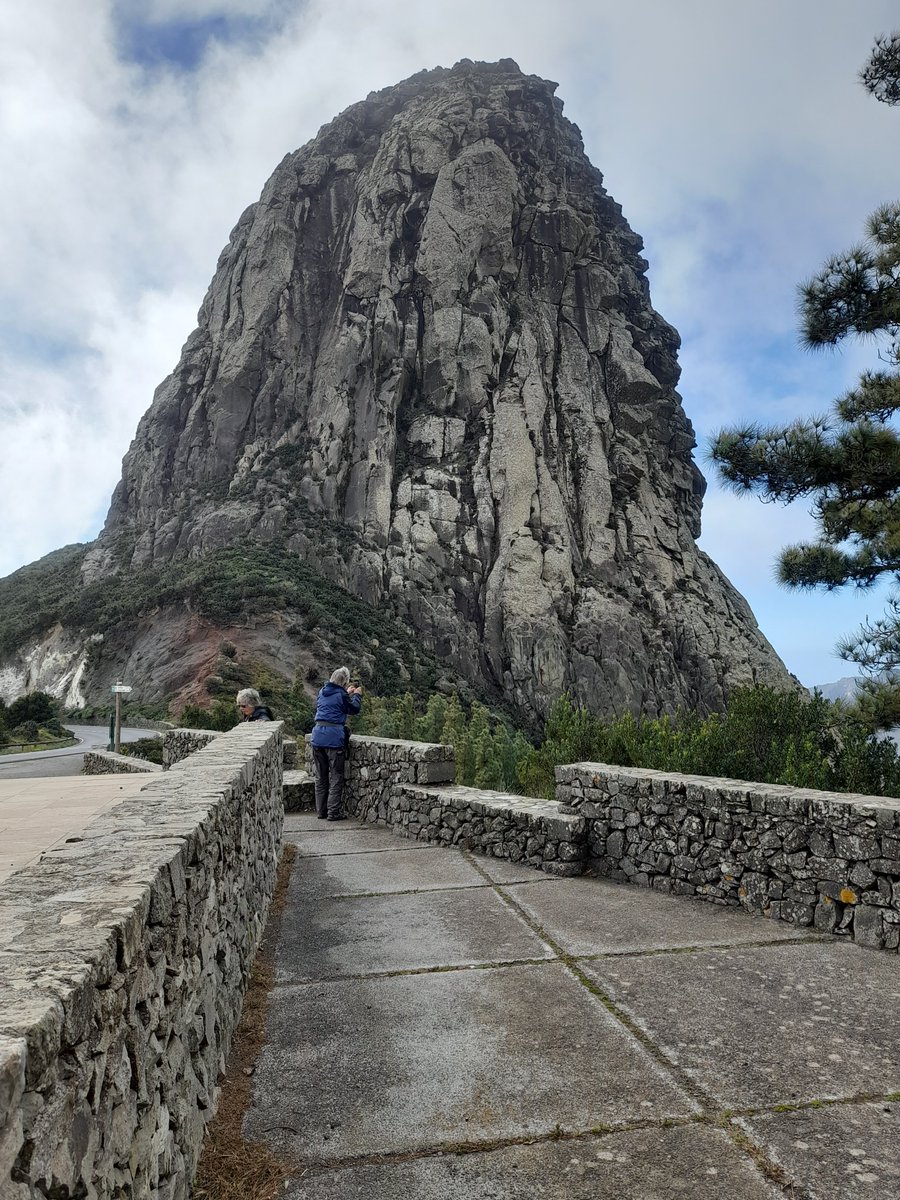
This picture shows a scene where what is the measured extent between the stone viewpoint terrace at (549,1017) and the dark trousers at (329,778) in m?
3.08

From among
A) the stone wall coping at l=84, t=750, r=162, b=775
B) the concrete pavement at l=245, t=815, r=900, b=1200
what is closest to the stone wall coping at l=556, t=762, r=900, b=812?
the concrete pavement at l=245, t=815, r=900, b=1200

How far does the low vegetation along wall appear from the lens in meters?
1.33

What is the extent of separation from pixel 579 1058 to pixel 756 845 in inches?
98.3

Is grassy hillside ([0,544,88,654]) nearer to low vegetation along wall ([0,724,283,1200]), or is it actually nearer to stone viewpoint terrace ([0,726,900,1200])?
stone viewpoint terrace ([0,726,900,1200])

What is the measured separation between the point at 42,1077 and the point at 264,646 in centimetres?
4208

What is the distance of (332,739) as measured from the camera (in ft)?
32.3

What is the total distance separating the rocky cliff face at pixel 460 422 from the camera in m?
53.7

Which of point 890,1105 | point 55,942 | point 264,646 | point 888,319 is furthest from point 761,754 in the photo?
point 264,646

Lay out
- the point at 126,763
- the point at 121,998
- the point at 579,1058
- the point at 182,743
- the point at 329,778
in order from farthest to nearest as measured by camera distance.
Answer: the point at 126,763, the point at 182,743, the point at 329,778, the point at 579,1058, the point at 121,998

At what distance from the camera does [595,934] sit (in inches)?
203

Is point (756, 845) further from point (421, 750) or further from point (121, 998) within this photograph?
point (121, 998)

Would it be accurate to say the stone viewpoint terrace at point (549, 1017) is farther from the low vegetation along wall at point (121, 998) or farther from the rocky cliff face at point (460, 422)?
the rocky cliff face at point (460, 422)

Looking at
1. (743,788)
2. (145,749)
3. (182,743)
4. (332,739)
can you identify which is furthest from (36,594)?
(743,788)

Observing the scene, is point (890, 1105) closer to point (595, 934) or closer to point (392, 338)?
point (595, 934)
